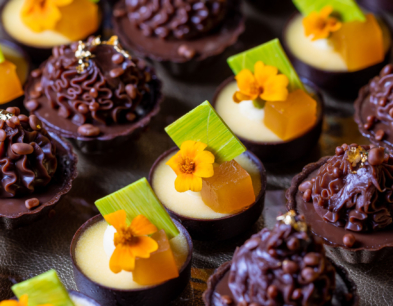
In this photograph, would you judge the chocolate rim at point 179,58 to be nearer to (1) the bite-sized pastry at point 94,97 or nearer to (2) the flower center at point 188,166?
(1) the bite-sized pastry at point 94,97

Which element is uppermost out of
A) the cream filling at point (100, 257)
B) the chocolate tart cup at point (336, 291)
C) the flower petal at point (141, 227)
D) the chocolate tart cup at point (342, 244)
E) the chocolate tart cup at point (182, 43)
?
the flower petal at point (141, 227)

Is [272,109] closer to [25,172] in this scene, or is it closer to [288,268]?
[288,268]

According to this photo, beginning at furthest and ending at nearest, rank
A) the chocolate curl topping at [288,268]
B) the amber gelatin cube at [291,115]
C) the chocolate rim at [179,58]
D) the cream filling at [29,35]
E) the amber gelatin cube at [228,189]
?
the cream filling at [29,35]
the chocolate rim at [179,58]
the amber gelatin cube at [291,115]
the amber gelatin cube at [228,189]
the chocolate curl topping at [288,268]

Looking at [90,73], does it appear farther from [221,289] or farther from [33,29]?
[221,289]

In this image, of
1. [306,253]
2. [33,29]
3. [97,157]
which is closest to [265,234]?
[306,253]

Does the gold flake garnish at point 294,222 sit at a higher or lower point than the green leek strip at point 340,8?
higher

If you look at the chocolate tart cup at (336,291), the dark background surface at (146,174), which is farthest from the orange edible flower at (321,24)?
the chocolate tart cup at (336,291)
